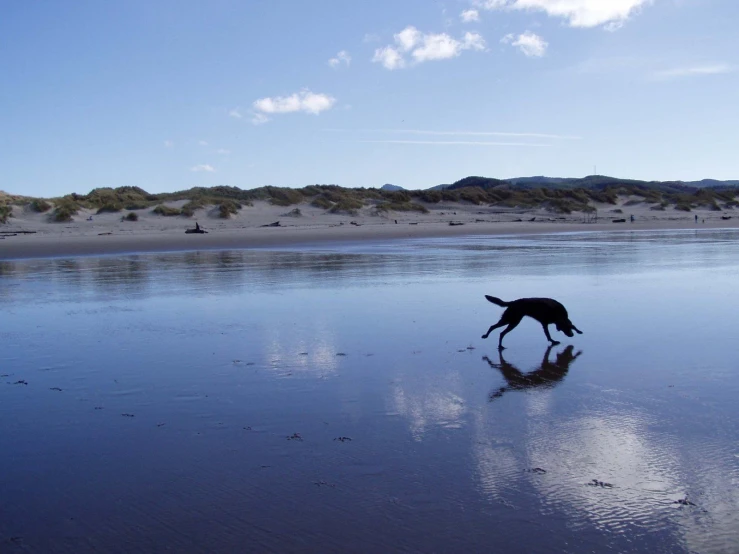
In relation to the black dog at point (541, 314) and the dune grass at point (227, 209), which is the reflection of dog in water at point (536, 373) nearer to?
the black dog at point (541, 314)

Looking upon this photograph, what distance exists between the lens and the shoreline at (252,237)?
965 inches

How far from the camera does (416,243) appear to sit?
2614 centimetres

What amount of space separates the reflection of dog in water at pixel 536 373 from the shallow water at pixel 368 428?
4 cm

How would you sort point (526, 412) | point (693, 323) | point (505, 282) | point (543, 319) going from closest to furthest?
1. point (526, 412)
2. point (543, 319)
3. point (693, 323)
4. point (505, 282)

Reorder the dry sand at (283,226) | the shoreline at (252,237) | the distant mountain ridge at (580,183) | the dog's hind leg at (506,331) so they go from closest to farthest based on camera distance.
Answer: the dog's hind leg at (506,331) < the shoreline at (252,237) < the dry sand at (283,226) < the distant mountain ridge at (580,183)

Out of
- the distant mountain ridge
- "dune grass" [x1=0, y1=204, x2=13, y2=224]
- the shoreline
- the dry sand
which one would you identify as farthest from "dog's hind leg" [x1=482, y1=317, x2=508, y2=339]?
the distant mountain ridge

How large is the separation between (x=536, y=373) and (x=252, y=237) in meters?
24.0

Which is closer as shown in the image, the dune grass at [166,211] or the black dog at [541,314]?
the black dog at [541,314]

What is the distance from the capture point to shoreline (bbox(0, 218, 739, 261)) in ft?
80.4

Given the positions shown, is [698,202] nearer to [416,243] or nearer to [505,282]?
[416,243]

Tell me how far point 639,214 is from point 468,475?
1875 inches

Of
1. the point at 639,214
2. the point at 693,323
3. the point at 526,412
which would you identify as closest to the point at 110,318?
the point at 526,412

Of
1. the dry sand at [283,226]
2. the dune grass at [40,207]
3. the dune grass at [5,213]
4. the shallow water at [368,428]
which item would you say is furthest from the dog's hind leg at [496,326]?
the dune grass at [40,207]

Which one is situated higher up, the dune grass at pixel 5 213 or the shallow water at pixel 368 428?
the dune grass at pixel 5 213
